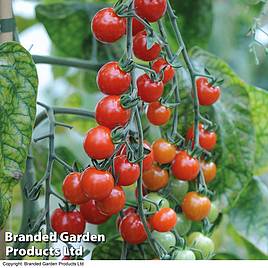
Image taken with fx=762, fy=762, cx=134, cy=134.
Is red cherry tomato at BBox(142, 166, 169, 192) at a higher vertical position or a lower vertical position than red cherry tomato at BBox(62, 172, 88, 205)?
lower

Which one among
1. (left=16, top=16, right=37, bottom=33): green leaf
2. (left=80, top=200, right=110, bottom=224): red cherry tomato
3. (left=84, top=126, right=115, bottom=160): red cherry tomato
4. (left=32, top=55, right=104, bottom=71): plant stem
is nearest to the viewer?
(left=84, top=126, right=115, bottom=160): red cherry tomato

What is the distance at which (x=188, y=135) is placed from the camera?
0.79m

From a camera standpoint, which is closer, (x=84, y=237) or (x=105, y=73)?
(x=105, y=73)

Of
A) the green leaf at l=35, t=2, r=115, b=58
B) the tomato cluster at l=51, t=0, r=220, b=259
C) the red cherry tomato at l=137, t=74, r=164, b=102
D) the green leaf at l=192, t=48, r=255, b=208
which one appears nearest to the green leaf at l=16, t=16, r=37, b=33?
the green leaf at l=35, t=2, r=115, b=58

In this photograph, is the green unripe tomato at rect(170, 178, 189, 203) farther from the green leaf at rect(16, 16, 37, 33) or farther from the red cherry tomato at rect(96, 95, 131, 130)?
the green leaf at rect(16, 16, 37, 33)

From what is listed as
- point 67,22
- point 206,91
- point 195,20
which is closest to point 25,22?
point 67,22

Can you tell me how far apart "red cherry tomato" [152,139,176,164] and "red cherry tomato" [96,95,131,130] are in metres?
0.10

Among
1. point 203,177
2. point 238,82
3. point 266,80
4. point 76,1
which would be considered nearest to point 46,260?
point 203,177

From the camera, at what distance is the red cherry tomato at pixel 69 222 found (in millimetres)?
706

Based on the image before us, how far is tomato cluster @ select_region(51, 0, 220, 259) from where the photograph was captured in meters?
0.61

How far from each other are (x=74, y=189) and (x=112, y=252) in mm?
171

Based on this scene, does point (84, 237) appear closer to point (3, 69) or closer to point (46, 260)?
point (46, 260)

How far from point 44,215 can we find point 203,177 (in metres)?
0.17

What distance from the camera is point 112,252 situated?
31.6 inches
